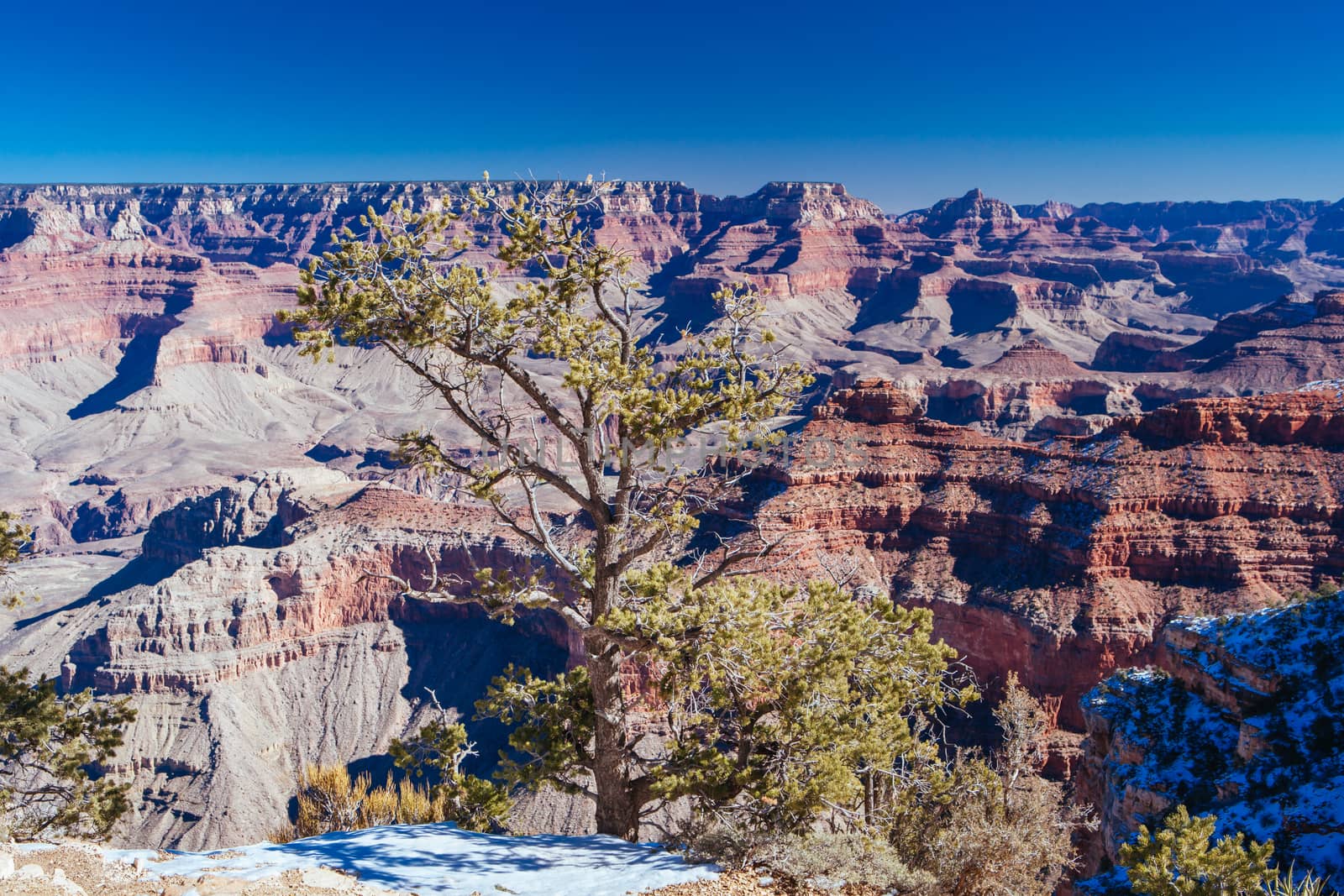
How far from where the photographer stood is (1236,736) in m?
24.6

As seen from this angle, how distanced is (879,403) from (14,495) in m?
120

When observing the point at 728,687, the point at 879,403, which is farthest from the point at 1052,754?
the point at 728,687

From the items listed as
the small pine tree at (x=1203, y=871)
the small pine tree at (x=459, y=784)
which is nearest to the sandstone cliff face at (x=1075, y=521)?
the small pine tree at (x=459, y=784)

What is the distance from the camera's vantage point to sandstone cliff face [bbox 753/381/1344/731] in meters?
42.5

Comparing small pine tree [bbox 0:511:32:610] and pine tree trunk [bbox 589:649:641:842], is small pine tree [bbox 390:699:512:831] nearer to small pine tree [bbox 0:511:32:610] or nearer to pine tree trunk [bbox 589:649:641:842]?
pine tree trunk [bbox 589:649:641:842]

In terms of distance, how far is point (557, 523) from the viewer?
2495 inches

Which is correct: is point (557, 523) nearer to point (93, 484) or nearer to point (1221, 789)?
point (1221, 789)

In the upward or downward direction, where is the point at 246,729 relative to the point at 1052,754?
downward

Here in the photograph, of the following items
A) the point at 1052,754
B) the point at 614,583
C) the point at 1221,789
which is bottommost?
the point at 1052,754

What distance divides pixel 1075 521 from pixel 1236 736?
22.8 metres

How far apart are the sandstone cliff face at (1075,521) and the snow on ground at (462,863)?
2617cm

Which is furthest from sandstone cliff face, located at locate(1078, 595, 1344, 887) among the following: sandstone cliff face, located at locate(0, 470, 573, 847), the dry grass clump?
sandstone cliff face, located at locate(0, 470, 573, 847)

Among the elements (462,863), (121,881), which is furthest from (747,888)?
(121,881)

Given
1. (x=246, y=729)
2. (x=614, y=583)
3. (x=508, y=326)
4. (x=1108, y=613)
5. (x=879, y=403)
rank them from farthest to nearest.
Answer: (x=879, y=403)
(x=246, y=729)
(x=1108, y=613)
(x=614, y=583)
(x=508, y=326)
